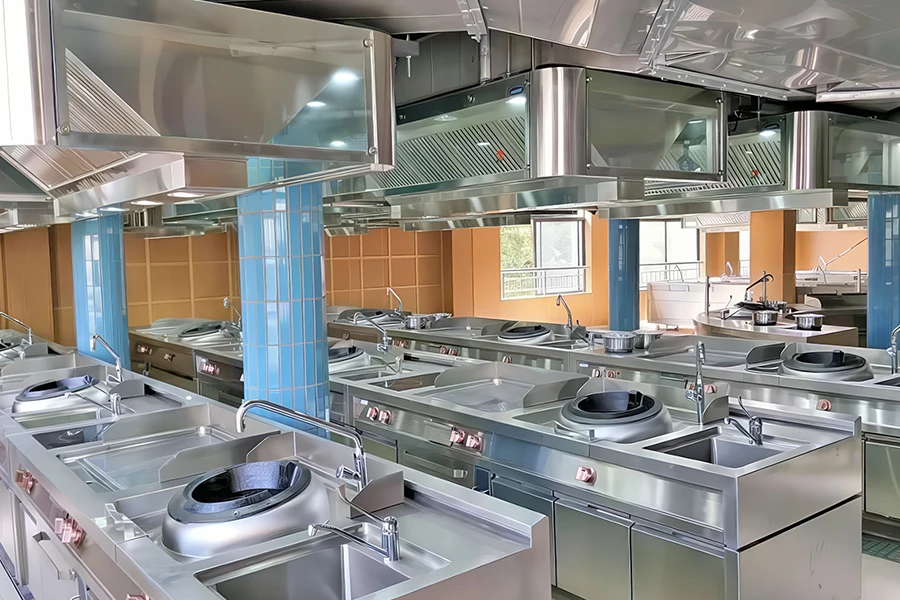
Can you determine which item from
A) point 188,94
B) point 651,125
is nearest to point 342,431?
point 188,94

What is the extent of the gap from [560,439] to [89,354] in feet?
12.1

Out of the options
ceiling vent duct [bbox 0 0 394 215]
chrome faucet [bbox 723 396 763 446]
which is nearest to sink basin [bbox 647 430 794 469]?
chrome faucet [bbox 723 396 763 446]

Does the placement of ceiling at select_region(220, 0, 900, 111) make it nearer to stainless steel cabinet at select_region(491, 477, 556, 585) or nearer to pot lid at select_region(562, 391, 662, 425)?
pot lid at select_region(562, 391, 662, 425)

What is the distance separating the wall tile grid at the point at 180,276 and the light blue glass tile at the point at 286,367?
609 centimetres

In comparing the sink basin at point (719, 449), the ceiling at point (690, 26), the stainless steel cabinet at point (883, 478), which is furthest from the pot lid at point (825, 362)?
the ceiling at point (690, 26)

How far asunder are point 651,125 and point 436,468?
1.86m

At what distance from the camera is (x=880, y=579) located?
3195 mm

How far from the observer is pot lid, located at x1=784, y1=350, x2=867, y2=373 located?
371 centimetres

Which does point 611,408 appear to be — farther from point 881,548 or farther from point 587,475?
point 881,548

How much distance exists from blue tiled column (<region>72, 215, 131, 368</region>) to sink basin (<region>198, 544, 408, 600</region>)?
3.65m

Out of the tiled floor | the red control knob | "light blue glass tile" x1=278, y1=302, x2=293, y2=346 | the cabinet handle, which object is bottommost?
the tiled floor

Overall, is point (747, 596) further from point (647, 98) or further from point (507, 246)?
point (507, 246)

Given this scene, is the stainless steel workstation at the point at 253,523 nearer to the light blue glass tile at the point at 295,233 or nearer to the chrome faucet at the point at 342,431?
the chrome faucet at the point at 342,431

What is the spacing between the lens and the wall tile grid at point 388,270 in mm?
10227
